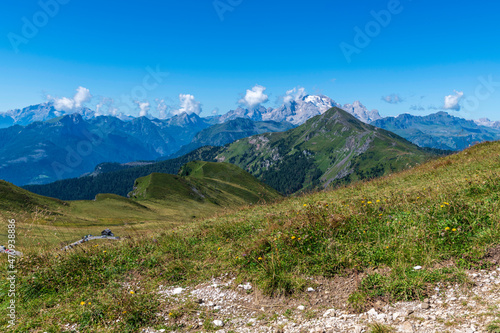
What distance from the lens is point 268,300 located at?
7188mm

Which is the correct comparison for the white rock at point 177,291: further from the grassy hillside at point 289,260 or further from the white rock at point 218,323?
the white rock at point 218,323

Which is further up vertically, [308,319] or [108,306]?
[108,306]

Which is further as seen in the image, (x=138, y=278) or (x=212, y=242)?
(x=212, y=242)

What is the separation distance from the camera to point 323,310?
6.41 meters

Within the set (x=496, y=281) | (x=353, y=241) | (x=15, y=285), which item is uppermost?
(x=15, y=285)

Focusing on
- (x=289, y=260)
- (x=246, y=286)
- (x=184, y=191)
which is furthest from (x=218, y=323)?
(x=184, y=191)

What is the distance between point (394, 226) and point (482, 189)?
16.9ft

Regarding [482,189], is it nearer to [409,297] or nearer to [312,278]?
[409,297]

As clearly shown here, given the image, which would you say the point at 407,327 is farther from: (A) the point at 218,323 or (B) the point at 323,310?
(A) the point at 218,323

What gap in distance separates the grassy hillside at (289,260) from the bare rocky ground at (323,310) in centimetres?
25

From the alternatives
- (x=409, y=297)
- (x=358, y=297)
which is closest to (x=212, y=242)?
(x=358, y=297)

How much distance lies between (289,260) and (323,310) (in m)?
2.13

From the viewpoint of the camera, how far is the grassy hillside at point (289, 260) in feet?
22.7

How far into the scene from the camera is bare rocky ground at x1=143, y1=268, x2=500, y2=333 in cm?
530
